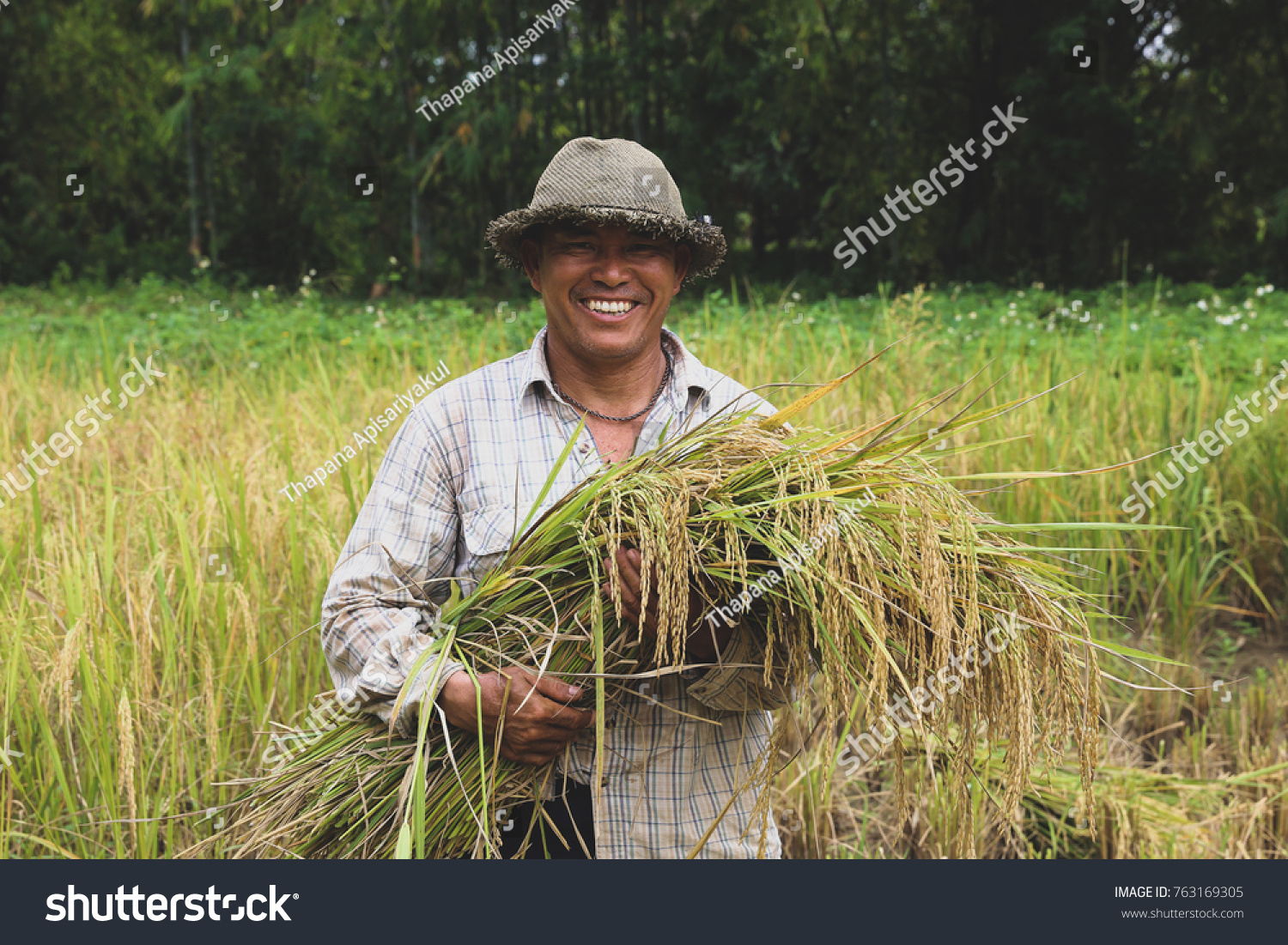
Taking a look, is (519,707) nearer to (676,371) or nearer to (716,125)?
(676,371)

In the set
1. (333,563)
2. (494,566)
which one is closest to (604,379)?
(494,566)

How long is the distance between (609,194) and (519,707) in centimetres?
78

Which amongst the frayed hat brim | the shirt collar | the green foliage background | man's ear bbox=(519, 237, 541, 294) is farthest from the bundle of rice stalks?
the green foliage background

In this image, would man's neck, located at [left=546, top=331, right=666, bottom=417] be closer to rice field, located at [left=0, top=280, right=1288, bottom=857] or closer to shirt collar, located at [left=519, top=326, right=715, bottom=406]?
shirt collar, located at [left=519, top=326, right=715, bottom=406]

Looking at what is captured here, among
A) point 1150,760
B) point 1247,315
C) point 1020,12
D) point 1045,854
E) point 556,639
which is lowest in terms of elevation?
point 1045,854

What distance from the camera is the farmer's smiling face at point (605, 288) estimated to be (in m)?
1.64

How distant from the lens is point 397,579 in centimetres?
154

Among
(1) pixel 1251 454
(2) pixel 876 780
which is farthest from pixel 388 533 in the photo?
(1) pixel 1251 454

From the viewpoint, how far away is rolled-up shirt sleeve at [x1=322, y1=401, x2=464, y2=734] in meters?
1.46

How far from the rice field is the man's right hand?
252mm

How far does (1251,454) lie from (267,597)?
3.11m

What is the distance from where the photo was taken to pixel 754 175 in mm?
12664

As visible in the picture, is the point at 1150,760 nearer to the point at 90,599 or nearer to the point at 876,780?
the point at 876,780
